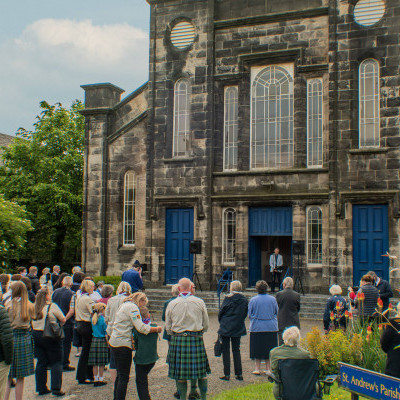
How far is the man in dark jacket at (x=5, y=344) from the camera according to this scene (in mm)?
6762

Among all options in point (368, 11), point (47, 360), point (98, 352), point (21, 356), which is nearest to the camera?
point (21, 356)

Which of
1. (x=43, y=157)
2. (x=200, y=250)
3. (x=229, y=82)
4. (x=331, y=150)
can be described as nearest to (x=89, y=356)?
(x=200, y=250)

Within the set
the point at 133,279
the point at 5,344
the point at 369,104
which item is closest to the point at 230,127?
the point at 369,104

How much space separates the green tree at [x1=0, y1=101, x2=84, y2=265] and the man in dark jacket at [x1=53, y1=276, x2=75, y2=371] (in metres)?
20.2

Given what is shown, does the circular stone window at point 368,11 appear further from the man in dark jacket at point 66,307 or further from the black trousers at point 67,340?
the black trousers at point 67,340

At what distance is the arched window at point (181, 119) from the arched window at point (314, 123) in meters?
4.43

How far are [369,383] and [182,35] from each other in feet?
57.1

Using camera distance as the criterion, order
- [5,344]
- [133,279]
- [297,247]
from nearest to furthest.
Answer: [5,344] → [133,279] → [297,247]

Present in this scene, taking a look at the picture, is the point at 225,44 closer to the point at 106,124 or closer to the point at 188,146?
the point at 188,146

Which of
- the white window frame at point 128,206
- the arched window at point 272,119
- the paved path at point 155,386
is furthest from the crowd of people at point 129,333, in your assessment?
the white window frame at point 128,206

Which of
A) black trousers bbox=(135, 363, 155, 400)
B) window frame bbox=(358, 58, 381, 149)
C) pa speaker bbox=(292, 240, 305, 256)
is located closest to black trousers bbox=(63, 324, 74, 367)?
black trousers bbox=(135, 363, 155, 400)

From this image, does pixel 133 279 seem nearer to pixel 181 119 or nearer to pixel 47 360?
pixel 47 360

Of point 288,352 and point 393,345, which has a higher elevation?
point 393,345

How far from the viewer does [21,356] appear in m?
8.30
